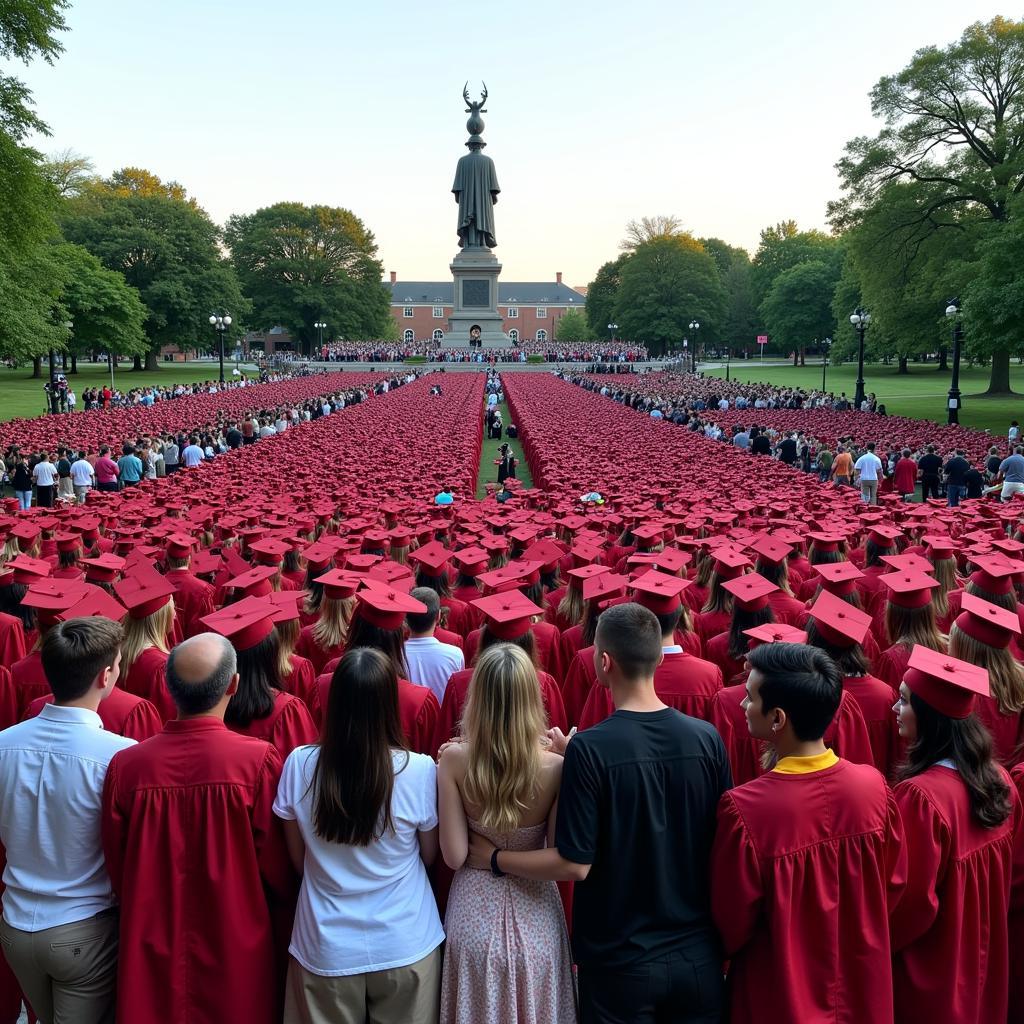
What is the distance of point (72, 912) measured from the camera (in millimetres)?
2949

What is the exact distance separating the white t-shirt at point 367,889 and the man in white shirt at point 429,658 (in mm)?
1980

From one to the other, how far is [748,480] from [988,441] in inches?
408

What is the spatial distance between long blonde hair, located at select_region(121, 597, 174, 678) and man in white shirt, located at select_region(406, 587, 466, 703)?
146cm

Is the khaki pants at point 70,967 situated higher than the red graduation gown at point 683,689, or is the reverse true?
the red graduation gown at point 683,689

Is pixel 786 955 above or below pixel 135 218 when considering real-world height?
below

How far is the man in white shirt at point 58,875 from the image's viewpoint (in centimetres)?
292

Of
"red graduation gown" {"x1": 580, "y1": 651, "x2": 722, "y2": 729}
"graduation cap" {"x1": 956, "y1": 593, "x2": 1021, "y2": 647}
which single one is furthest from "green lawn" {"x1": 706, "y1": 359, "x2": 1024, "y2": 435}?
"red graduation gown" {"x1": 580, "y1": 651, "x2": 722, "y2": 729}

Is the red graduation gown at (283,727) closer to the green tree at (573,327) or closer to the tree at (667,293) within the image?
the tree at (667,293)

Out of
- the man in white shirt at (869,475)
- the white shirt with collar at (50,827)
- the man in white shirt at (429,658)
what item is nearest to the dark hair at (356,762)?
the white shirt with collar at (50,827)

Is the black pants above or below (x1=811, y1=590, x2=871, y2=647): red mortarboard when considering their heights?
below

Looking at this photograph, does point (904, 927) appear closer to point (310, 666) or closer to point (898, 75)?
point (310, 666)

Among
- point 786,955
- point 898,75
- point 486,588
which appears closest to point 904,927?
point 786,955

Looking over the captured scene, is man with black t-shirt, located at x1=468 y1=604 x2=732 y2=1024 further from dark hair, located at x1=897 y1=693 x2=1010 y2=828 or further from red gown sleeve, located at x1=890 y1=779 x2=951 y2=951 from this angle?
dark hair, located at x1=897 y1=693 x2=1010 y2=828

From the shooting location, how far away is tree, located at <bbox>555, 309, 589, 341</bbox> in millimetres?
130250
